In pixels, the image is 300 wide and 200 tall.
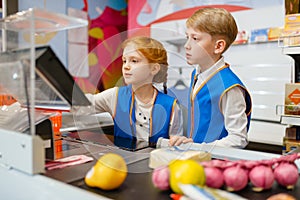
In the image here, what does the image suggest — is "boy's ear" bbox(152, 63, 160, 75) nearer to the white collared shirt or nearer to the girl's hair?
the girl's hair

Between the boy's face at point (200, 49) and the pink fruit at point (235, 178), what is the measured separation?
0.31 m

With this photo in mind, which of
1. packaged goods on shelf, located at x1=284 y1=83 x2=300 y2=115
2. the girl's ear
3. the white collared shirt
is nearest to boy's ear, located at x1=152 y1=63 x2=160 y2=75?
the girl's ear

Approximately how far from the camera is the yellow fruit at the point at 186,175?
17.4 inches

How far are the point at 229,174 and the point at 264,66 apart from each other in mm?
2002

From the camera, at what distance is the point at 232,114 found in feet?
2.62

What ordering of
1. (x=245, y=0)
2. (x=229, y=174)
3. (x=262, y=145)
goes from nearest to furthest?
(x=229, y=174)
(x=262, y=145)
(x=245, y=0)

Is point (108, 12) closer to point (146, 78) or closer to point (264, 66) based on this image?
point (264, 66)

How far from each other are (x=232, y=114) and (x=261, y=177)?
0.34 m

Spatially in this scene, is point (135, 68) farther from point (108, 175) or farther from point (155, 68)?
point (108, 175)

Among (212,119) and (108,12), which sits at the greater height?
(108,12)

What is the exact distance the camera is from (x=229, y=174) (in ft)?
1.55

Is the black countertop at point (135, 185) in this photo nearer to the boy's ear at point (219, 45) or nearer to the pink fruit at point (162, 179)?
the pink fruit at point (162, 179)

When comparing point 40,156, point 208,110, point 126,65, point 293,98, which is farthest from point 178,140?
point 293,98

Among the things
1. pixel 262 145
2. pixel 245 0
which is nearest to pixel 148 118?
pixel 262 145
